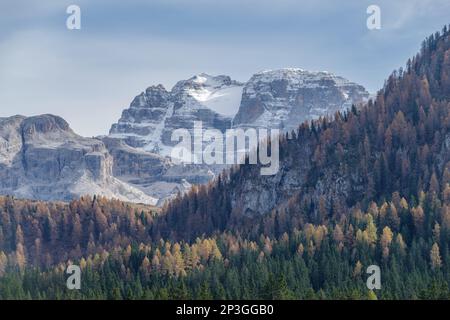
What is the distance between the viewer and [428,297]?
180 meters
